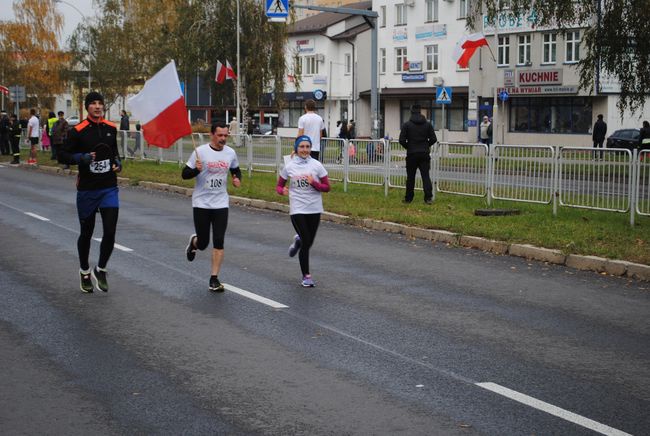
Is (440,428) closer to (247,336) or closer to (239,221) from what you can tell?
(247,336)

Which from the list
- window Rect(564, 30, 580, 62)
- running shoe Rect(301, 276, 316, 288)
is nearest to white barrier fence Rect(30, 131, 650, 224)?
running shoe Rect(301, 276, 316, 288)

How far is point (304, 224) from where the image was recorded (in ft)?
37.6

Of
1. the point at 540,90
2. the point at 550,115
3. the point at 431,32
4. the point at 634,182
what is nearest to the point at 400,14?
the point at 431,32

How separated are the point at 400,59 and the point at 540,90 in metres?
14.1

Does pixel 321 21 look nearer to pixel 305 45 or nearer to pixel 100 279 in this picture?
pixel 305 45

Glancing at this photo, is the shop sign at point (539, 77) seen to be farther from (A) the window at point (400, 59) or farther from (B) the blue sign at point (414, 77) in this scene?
(A) the window at point (400, 59)

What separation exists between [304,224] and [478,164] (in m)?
8.57

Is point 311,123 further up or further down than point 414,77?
further down

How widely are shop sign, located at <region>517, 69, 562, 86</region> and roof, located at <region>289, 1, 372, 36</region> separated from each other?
20.0 metres

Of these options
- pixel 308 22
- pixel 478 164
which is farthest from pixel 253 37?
pixel 478 164

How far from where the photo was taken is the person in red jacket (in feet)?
34.0

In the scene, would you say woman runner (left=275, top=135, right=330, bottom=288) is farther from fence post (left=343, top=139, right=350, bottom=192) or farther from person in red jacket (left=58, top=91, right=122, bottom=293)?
fence post (left=343, top=139, right=350, bottom=192)

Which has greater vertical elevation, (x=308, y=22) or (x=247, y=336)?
(x=308, y=22)

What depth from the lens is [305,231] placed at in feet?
37.5
